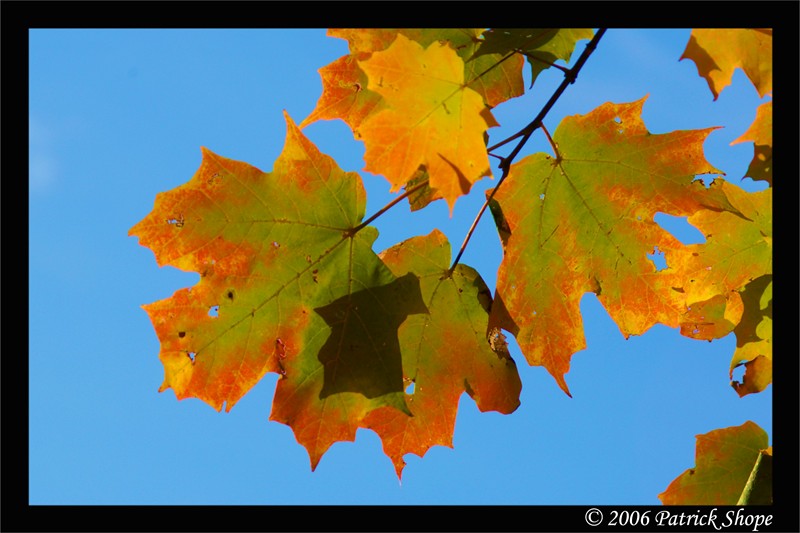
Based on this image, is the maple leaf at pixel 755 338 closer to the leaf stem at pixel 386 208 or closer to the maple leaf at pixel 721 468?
the maple leaf at pixel 721 468

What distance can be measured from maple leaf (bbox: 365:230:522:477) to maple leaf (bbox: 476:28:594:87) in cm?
71

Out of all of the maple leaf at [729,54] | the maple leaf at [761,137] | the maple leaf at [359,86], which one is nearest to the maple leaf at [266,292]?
the maple leaf at [359,86]

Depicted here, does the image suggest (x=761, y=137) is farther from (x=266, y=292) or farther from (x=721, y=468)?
(x=266, y=292)

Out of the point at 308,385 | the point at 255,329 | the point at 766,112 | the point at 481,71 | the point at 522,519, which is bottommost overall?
the point at 522,519

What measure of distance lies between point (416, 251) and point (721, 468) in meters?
1.70

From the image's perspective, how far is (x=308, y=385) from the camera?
7.96 feet

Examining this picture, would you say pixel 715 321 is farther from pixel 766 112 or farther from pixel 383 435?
pixel 383 435

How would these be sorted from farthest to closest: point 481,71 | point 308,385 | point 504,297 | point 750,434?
1. point 750,434
2. point 481,71
3. point 504,297
4. point 308,385

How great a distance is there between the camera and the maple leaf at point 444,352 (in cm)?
265

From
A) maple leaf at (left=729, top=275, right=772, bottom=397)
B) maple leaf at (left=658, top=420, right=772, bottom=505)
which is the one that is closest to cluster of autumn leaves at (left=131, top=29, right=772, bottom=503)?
maple leaf at (left=729, top=275, right=772, bottom=397)

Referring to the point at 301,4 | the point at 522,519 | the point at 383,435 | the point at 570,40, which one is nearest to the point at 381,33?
the point at 301,4

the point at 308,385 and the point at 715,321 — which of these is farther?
the point at 715,321

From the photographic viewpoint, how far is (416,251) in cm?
269

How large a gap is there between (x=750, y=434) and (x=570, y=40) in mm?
1847
